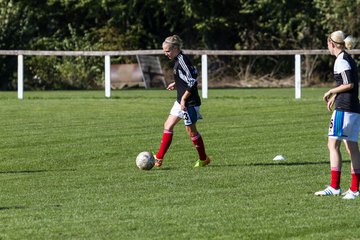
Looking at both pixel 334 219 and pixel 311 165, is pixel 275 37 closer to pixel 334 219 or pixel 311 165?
pixel 311 165

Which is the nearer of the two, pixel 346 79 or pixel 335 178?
pixel 346 79

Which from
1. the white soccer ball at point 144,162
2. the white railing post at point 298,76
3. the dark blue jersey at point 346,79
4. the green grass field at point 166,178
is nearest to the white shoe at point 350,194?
the green grass field at point 166,178

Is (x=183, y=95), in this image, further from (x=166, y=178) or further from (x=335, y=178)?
(x=335, y=178)

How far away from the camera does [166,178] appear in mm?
13242

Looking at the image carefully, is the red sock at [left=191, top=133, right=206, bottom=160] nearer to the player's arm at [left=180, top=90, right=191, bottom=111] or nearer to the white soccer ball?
the player's arm at [left=180, top=90, right=191, bottom=111]

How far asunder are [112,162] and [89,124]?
6091 mm

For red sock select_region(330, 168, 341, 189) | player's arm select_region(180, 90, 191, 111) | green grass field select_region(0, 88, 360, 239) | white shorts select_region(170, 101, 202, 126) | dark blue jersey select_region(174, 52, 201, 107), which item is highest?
dark blue jersey select_region(174, 52, 201, 107)

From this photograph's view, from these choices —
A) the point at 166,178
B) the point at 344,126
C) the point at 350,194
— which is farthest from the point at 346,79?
the point at 166,178

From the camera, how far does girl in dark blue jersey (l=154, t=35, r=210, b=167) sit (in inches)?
571

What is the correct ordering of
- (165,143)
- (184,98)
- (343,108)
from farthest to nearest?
(165,143), (184,98), (343,108)

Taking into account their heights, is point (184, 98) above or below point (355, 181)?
above

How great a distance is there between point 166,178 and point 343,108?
9.53 feet

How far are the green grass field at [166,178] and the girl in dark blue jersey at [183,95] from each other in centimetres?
27

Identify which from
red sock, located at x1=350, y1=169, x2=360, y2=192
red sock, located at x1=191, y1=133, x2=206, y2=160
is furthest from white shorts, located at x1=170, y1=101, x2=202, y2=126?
red sock, located at x1=350, y1=169, x2=360, y2=192
